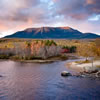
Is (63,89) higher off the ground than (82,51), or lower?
lower

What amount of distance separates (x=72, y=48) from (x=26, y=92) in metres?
159

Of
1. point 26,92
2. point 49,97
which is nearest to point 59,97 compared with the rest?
point 49,97

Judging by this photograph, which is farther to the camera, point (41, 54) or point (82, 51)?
point (41, 54)

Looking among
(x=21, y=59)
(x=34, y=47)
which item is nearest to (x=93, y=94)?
(x=21, y=59)

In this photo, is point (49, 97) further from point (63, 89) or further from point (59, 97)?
point (63, 89)

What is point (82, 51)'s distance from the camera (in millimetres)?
90375

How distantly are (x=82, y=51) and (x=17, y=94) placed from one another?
6086 cm

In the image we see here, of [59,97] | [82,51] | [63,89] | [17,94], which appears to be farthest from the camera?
[82,51]

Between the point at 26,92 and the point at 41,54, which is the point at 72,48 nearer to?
the point at 41,54

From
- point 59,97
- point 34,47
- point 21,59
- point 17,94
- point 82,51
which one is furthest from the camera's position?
point 34,47

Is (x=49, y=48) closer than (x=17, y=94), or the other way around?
(x=17, y=94)

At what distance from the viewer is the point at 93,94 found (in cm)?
3584

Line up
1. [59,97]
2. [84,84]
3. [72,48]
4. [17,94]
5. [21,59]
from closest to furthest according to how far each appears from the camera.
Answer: [59,97] < [17,94] < [84,84] < [21,59] < [72,48]

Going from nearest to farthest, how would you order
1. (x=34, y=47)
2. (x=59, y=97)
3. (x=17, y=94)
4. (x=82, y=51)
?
(x=59, y=97) → (x=17, y=94) → (x=82, y=51) → (x=34, y=47)
